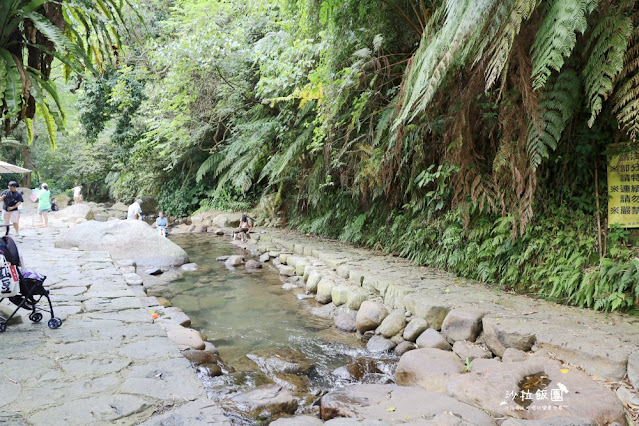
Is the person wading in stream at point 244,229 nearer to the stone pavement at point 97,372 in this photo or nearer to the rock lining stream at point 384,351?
the rock lining stream at point 384,351

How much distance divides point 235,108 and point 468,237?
9077 millimetres

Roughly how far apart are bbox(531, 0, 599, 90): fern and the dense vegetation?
0.5 inches

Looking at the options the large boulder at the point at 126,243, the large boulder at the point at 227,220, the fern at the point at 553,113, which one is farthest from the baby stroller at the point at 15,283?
the large boulder at the point at 227,220

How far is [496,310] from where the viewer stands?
12.3 ft

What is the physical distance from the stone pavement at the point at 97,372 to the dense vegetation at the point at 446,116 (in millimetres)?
1583

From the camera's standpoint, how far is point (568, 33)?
2.54 m

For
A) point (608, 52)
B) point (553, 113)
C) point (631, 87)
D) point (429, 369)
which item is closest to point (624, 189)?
point (553, 113)

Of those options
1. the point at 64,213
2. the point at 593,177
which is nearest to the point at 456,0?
the point at 593,177

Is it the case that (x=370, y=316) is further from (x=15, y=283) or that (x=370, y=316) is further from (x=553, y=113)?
(x=15, y=283)

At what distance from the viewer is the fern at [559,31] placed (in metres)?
2.48

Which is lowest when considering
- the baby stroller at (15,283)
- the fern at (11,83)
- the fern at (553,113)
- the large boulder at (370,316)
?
the large boulder at (370,316)

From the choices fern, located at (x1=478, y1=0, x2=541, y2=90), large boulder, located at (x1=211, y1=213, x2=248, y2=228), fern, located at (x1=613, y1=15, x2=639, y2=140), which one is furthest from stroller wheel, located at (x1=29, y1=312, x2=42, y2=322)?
large boulder, located at (x1=211, y1=213, x2=248, y2=228)

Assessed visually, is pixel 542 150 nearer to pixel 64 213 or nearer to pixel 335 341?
pixel 335 341

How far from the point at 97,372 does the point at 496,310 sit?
3.27 meters
